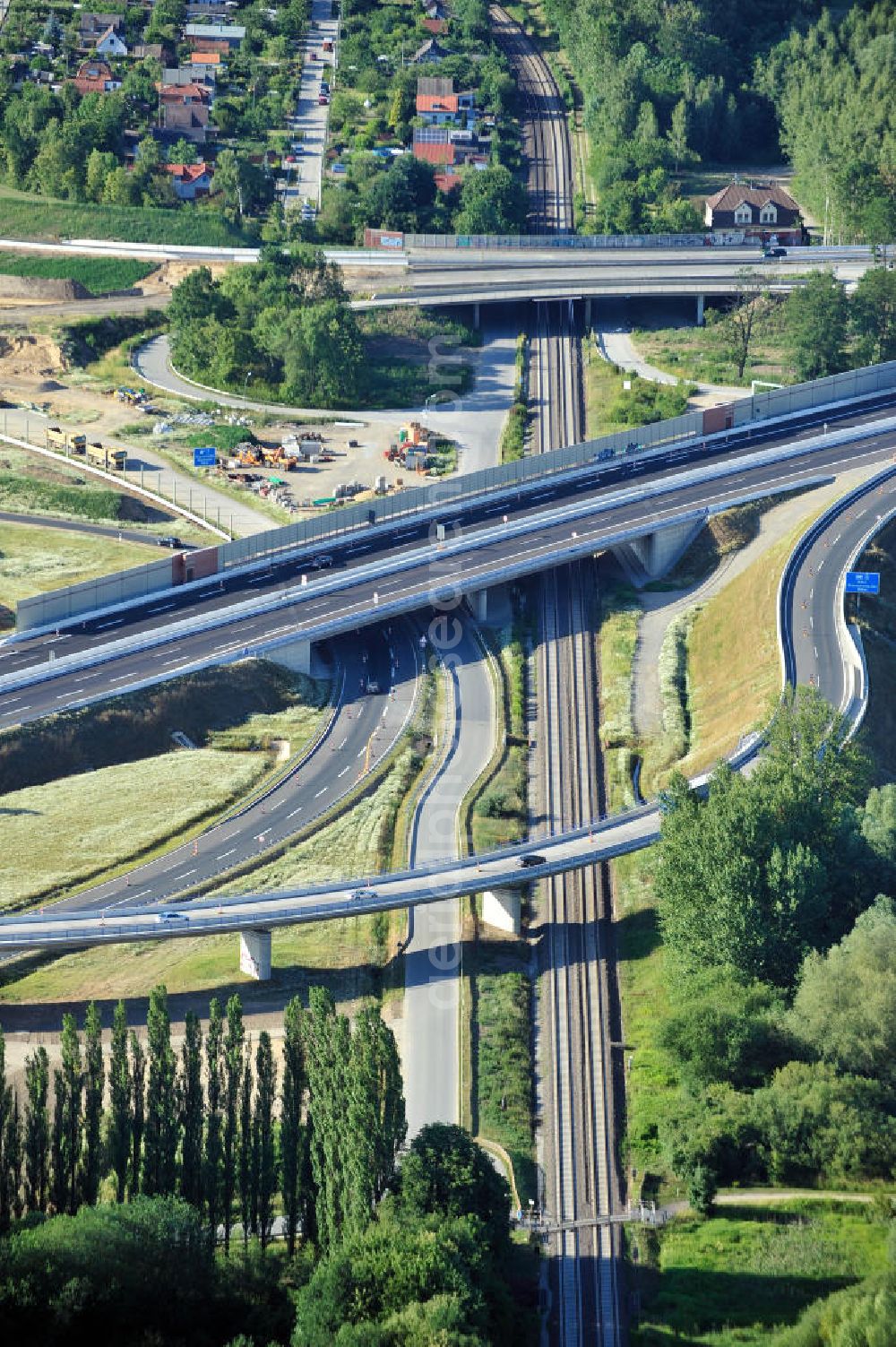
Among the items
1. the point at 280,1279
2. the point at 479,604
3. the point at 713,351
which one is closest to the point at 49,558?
the point at 479,604

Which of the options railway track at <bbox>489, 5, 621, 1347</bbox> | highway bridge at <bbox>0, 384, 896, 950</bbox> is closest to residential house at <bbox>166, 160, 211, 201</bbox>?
highway bridge at <bbox>0, 384, 896, 950</bbox>

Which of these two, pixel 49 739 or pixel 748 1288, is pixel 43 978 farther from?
pixel 748 1288

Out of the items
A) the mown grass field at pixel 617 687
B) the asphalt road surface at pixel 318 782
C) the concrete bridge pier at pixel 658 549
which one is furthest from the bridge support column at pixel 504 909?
the concrete bridge pier at pixel 658 549

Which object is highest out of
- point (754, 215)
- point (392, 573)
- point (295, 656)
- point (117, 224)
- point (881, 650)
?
point (117, 224)

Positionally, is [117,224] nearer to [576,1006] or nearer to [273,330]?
[273,330]

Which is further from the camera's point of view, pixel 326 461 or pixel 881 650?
pixel 326 461

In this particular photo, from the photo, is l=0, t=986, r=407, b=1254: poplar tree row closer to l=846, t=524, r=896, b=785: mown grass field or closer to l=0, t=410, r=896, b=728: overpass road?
l=0, t=410, r=896, b=728: overpass road
